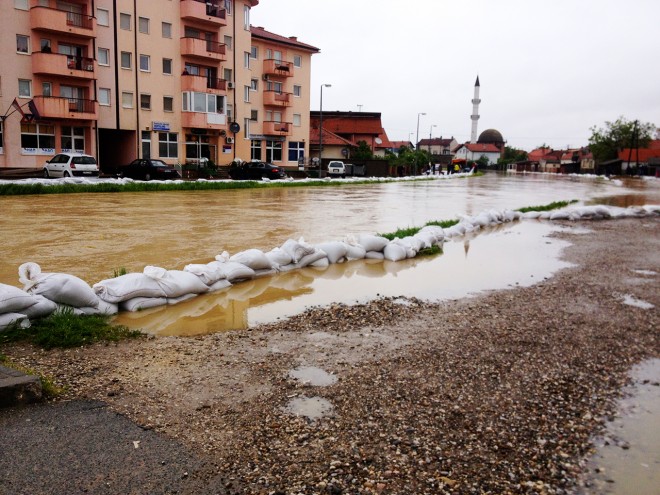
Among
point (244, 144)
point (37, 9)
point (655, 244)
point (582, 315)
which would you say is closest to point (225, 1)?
point (244, 144)

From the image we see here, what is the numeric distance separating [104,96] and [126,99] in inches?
55.0

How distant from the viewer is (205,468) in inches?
117

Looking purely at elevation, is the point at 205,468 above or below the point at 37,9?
below

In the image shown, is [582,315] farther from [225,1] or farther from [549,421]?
[225,1]

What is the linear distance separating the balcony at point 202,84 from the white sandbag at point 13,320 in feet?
119

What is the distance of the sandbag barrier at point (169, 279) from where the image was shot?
5109mm

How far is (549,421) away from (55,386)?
3200 millimetres

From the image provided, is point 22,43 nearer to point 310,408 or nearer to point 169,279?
point 169,279

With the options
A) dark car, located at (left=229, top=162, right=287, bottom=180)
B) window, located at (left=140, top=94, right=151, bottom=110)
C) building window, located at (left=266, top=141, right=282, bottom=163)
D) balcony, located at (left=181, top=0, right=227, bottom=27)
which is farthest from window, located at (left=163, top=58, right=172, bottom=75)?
building window, located at (left=266, top=141, right=282, bottom=163)

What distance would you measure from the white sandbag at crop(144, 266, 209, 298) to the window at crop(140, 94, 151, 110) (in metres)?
33.4

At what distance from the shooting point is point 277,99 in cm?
4694

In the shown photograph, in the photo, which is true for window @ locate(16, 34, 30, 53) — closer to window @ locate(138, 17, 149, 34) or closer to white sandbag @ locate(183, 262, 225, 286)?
window @ locate(138, 17, 149, 34)

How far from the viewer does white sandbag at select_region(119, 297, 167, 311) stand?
5.86 metres

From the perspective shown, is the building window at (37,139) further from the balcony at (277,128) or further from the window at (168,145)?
the balcony at (277,128)
